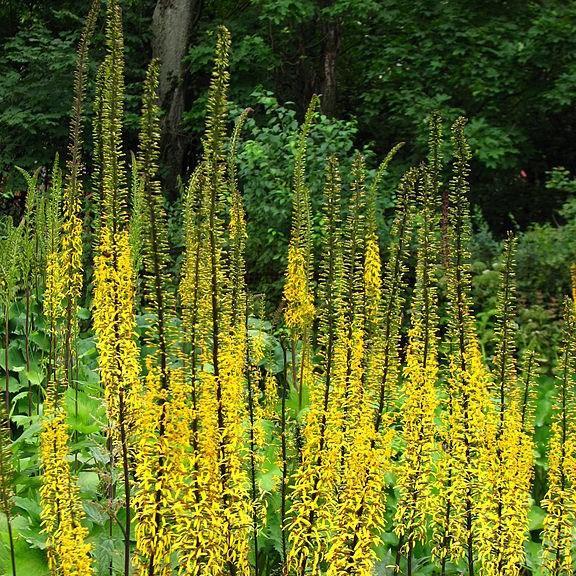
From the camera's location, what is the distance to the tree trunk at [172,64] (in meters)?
15.1

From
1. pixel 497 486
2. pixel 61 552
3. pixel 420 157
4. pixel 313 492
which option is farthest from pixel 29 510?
pixel 420 157

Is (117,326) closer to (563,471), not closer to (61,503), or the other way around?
(61,503)

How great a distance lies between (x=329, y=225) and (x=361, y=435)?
731 millimetres

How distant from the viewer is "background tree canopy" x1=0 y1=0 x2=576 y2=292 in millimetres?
13398

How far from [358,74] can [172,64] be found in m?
4.44

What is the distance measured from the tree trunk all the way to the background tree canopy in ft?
0.09

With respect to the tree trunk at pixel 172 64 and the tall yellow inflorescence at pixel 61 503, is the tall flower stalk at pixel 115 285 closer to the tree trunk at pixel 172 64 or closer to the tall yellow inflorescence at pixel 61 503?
the tall yellow inflorescence at pixel 61 503

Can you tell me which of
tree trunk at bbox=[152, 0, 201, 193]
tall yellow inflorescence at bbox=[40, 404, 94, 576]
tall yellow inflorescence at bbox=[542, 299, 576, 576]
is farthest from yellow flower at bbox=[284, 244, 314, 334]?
tree trunk at bbox=[152, 0, 201, 193]

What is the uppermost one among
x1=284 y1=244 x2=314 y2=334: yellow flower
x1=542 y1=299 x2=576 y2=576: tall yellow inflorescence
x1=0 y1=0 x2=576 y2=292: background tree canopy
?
x1=0 y1=0 x2=576 y2=292: background tree canopy

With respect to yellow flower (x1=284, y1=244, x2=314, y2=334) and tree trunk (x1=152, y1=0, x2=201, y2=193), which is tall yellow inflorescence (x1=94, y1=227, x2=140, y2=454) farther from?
tree trunk (x1=152, y1=0, x2=201, y2=193)

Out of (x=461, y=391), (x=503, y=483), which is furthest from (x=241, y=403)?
(x=503, y=483)

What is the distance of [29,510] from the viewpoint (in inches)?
159

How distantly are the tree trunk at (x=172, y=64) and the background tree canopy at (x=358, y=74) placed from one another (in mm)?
28

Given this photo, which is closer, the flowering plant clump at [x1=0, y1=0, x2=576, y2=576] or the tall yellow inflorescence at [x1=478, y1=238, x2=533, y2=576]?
the flowering plant clump at [x1=0, y1=0, x2=576, y2=576]
